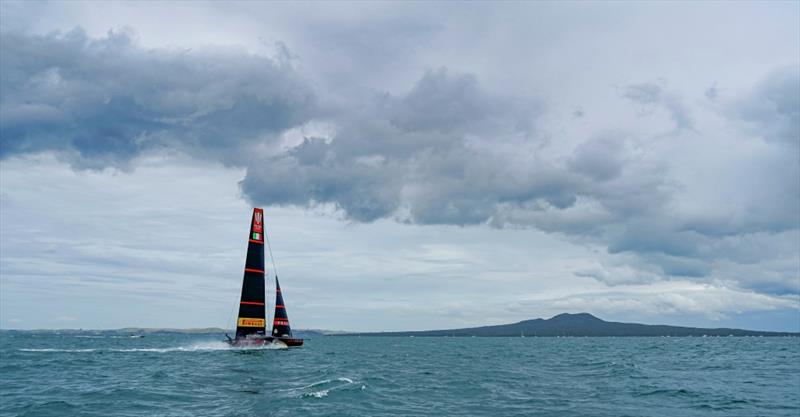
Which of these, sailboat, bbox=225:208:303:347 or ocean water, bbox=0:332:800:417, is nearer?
ocean water, bbox=0:332:800:417

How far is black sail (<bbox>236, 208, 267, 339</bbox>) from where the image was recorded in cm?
8475

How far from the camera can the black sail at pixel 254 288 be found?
278ft

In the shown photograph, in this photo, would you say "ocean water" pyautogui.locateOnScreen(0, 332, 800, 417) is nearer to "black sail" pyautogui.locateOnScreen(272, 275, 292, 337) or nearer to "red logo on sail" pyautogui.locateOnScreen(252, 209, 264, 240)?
"red logo on sail" pyautogui.locateOnScreen(252, 209, 264, 240)

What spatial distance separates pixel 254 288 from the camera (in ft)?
282

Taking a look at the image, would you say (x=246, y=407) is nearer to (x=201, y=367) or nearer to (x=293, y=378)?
(x=293, y=378)

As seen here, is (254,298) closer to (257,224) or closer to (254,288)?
(254,288)

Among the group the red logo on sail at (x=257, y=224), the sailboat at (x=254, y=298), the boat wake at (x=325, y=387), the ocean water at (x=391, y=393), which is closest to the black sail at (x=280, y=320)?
the sailboat at (x=254, y=298)

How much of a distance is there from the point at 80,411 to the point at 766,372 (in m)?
55.6

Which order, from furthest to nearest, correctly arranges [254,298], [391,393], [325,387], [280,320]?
[280,320]
[254,298]
[325,387]
[391,393]

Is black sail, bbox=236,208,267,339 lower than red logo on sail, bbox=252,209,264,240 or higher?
lower

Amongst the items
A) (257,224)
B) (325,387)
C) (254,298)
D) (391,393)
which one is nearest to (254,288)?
(254,298)

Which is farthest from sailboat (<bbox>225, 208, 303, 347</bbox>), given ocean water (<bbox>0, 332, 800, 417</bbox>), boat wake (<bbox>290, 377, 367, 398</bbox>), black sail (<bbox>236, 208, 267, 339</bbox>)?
boat wake (<bbox>290, 377, 367, 398</bbox>)

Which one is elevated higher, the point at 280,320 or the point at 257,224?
the point at 257,224

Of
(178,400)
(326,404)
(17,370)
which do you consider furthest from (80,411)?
(17,370)
